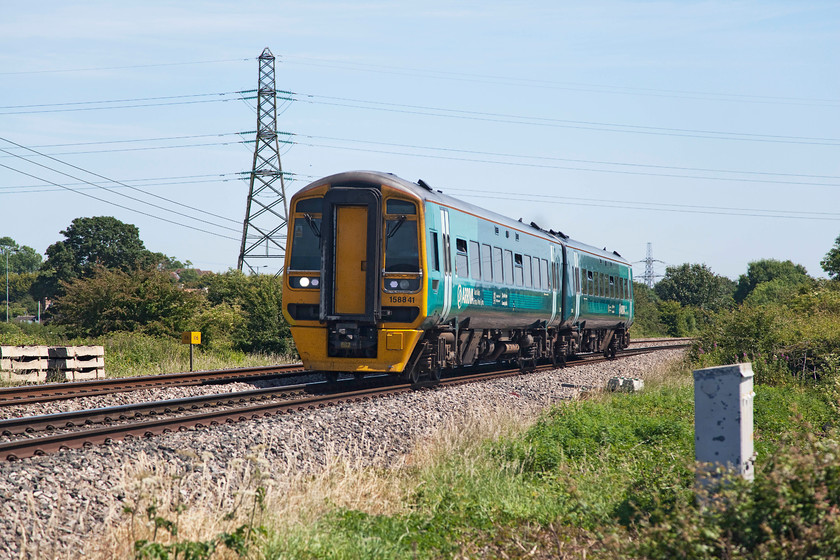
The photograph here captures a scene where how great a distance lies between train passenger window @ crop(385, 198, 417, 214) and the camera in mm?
13594

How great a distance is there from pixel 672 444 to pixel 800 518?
4315 mm

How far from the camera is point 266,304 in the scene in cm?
2581

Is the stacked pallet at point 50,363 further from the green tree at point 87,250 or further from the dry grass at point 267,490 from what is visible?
the green tree at point 87,250

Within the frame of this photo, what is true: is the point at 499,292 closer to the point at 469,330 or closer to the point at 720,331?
the point at 469,330

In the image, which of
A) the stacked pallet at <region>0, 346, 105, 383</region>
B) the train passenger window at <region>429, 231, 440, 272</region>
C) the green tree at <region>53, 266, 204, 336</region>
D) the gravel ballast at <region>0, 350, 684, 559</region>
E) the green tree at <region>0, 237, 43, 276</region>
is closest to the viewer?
the gravel ballast at <region>0, 350, 684, 559</region>

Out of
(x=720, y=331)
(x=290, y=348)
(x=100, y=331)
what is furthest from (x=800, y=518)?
(x=100, y=331)

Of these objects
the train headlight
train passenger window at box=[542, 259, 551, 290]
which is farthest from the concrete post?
train passenger window at box=[542, 259, 551, 290]

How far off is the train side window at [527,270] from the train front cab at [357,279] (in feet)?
18.9

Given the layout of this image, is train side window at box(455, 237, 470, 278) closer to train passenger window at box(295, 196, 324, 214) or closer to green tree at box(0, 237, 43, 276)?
train passenger window at box(295, 196, 324, 214)

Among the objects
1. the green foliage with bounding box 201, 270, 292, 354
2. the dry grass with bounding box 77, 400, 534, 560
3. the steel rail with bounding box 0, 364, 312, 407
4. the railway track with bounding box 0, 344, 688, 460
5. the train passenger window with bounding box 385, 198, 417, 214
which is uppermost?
the train passenger window with bounding box 385, 198, 417, 214

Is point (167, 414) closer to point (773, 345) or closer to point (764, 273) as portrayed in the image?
point (773, 345)

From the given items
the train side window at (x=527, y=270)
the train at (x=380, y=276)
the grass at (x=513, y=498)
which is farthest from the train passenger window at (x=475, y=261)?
the grass at (x=513, y=498)

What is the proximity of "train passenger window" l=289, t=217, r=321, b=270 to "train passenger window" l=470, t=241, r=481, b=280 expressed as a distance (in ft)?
10.6

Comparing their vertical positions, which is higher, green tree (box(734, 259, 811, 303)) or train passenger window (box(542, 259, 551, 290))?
green tree (box(734, 259, 811, 303))
